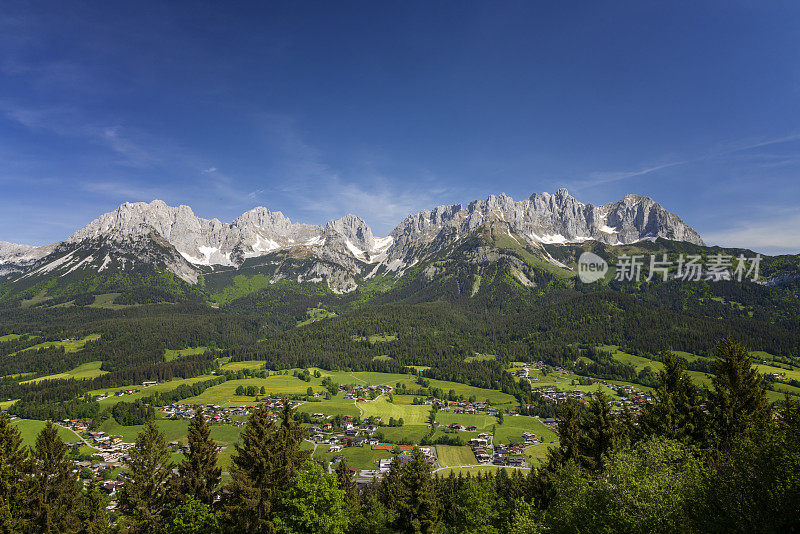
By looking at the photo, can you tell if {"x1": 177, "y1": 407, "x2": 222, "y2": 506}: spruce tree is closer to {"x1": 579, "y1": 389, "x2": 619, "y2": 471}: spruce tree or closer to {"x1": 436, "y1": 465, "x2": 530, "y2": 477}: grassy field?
{"x1": 579, "y1": 389, "x2": 619, "y2": 471}: spruce tree

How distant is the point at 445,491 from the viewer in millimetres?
68375

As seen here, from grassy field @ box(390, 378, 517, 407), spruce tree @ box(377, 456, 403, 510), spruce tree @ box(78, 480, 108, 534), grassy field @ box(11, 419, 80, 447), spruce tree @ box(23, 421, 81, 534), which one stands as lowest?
grassy field @ box(11, 419, 80, 447)

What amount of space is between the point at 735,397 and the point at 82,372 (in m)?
232

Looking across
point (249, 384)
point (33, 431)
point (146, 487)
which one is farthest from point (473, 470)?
point (33, 431)

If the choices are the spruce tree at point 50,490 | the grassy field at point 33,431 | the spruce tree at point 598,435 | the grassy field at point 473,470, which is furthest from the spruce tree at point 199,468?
the grassy field at point 33,431

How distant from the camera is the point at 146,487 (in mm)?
33031

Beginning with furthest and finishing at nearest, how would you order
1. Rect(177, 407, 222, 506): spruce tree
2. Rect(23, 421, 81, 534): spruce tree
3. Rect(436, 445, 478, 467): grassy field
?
Rect(436, 445, 478, 467): grassy field
Rect(23, 421, 81, 534): spruce tree
Rect(177, 407, 222, 506): spruce tree

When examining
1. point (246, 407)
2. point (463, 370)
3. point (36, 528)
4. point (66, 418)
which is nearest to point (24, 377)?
point (66, 418)

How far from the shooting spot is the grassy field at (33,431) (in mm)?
100188

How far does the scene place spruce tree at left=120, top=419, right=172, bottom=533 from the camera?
32125 millimetres

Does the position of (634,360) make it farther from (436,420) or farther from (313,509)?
(313,509)

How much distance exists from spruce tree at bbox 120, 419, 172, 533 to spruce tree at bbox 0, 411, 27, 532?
8571 mm

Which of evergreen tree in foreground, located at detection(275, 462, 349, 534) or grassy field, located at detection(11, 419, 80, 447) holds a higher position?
evergreen tree in foreground, located at detection(275, 462, 349, 534)

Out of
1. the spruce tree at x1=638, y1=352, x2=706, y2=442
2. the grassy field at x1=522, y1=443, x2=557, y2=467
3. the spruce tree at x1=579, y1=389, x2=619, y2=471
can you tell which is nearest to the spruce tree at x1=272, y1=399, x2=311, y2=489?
the spruce tree at x1=579, y1=389, x2=619, y2=471
